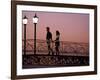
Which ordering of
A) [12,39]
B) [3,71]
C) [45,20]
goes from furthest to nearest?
[45,20] < [12,39] < [3,71]

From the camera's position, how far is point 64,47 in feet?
6.80

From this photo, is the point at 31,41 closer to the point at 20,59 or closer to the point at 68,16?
the point at 20,59

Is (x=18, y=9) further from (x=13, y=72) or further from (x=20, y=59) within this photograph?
(x=13, y=72)

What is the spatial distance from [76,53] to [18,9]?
0.74 m

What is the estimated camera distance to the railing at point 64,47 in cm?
197

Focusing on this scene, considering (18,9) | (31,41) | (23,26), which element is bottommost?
(31,41)

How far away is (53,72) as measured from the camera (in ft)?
6.64

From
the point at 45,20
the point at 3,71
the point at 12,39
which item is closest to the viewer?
the point at 3,71

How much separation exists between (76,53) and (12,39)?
68cm

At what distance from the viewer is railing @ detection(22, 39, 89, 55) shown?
197 cm

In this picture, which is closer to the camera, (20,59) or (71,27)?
(20,59)

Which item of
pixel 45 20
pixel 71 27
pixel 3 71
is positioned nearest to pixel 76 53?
pixel 71 27

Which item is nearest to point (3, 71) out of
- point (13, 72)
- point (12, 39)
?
point (13, 72)

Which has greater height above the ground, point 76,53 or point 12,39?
point 12,39
